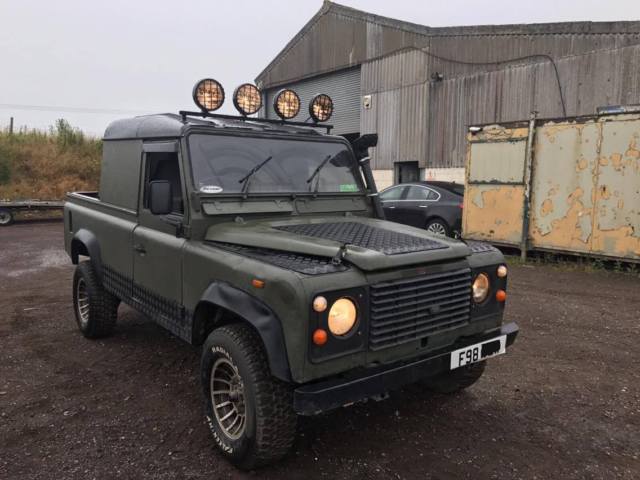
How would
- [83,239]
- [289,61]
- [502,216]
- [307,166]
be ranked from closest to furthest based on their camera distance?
[307,166]
[83,239]
[502,216]
[289,61]

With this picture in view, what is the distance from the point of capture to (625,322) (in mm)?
5852

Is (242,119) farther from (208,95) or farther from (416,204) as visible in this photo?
(416,204)

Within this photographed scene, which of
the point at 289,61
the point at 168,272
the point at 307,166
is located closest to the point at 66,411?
the point at 168,272

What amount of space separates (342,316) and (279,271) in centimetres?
40

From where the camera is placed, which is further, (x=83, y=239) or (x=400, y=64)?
(x=400, y=64)

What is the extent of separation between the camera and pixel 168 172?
13.3 feet

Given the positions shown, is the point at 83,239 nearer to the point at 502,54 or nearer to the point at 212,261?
the point at 212,261

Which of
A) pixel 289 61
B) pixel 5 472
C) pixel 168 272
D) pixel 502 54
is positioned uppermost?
pixel 289 61

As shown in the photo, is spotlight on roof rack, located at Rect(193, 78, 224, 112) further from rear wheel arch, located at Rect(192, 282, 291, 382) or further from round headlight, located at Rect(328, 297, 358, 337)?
round headlight, located at Rect(328, 297, 358, 337)

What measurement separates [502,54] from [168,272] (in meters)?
14.6

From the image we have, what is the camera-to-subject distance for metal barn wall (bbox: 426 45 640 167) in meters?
12.9

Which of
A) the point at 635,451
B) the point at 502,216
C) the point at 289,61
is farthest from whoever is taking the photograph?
the point at 289,61

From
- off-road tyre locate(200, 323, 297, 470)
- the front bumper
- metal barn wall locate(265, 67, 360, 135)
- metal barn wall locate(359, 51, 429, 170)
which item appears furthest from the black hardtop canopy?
metal barn wall locate(265, 67, 360, 135)

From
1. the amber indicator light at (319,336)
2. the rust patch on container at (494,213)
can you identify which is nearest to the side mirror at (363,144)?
the amber indicator light at (319,336)
